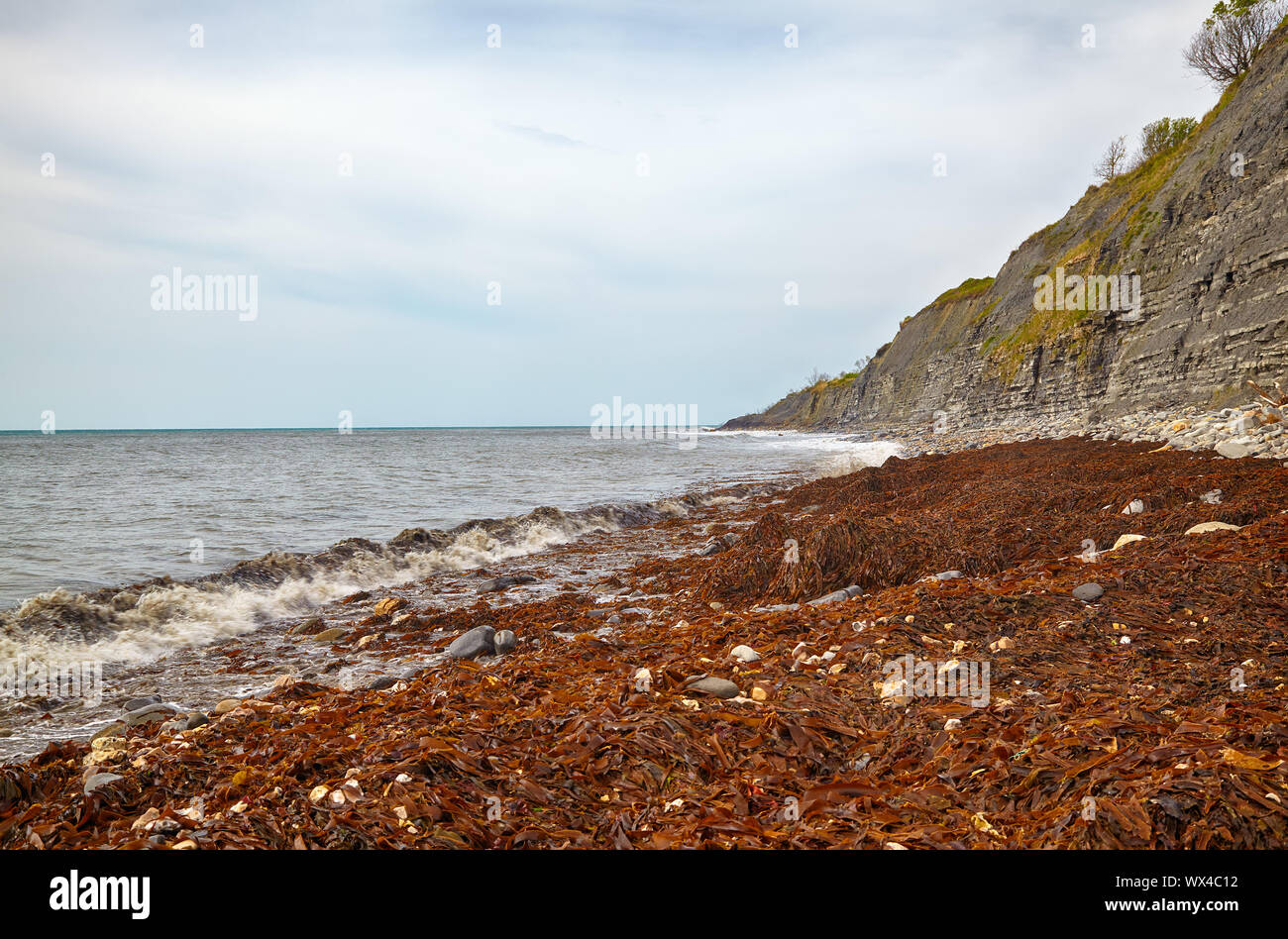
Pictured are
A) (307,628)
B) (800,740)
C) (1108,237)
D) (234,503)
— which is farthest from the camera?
(1108,237)

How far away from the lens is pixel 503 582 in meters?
10.2

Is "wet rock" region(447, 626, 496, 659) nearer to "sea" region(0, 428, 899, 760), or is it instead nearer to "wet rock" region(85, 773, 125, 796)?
"sea" region(0, 428, 899, 760)

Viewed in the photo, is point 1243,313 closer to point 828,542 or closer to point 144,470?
point 828,542

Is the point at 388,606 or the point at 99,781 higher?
the point at 99,781

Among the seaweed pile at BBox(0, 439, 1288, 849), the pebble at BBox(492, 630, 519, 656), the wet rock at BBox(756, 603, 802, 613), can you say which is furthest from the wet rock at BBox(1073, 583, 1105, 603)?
the pebble at BBox(492, 630, 519, 656)

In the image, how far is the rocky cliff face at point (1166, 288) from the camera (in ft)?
61.8

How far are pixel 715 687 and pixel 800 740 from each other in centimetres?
82

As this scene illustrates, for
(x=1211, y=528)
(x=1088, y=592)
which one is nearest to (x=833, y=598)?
(x=1088, y=592)

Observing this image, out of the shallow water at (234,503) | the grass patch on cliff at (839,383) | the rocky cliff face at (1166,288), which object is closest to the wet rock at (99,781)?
the shallow water at (234,503)

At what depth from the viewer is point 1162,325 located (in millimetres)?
23391

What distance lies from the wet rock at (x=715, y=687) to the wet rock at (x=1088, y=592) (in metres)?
3.28

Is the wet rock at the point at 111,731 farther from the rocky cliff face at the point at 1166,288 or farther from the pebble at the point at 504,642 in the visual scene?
the rocky cliff face at the point at 1166,288

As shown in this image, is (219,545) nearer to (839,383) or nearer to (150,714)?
(150,714)
